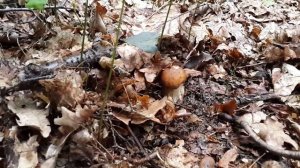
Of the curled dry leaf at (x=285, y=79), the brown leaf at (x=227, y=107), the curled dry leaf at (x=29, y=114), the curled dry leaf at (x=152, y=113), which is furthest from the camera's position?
the curled dry leaf at (x=285, y=79)

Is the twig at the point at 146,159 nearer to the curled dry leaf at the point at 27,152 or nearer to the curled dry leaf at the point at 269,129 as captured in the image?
the curled dry leaf at the point at 27,152

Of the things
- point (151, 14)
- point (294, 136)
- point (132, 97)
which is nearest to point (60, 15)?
point (151, 14)

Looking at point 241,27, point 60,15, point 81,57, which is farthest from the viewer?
point 241,27

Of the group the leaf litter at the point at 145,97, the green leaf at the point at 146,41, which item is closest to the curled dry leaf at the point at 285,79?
the leaf litter at the point at 145,97

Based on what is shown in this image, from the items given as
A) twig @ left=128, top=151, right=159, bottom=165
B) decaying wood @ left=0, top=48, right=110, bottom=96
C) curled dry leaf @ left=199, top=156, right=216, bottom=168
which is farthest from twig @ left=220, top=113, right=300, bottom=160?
decaying wood @ left=0, top=48, right=110, bottom=96

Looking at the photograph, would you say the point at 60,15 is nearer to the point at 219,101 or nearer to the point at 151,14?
the point at 151,14

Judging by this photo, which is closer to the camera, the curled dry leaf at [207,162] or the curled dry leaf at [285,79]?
the curled dry leaf at [207,162]

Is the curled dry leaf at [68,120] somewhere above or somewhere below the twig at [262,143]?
above

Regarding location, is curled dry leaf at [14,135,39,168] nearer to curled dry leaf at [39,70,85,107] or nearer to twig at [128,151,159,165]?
curled dry leaf at [39,70,85,107]
